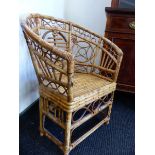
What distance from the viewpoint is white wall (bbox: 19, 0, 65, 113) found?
134cm

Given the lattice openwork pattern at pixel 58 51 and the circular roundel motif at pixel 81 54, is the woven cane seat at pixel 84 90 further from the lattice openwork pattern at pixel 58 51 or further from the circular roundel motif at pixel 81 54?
the circular roundel motif at pixel 81 54

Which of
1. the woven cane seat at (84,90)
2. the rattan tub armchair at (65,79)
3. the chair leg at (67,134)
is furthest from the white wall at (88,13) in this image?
the chair leg at (67,134)

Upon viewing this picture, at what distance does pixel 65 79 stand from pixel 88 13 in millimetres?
952

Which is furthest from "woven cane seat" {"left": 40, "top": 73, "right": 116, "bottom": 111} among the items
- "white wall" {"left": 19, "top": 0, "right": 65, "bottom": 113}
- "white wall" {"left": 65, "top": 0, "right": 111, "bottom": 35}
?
"white wall" {"left": 65, "top": 0, "right": 111, "bottom": 35}

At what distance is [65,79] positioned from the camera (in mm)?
1293

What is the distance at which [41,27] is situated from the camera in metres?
1.34

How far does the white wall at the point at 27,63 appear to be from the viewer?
1.34 meters

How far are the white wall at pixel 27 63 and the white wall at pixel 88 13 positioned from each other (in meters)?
0.27

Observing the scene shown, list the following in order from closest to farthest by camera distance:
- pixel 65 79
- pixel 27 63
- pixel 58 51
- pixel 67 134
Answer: pixel 58 51
pixel 67 134
pixel 65 79
pixel 27 63

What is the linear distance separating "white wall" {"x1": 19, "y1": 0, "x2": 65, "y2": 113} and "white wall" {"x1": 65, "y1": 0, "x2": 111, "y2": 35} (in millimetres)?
273

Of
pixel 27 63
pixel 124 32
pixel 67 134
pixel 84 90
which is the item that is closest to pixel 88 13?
pixel 124 32

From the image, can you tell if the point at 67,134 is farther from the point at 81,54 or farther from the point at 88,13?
the point at 88,13
